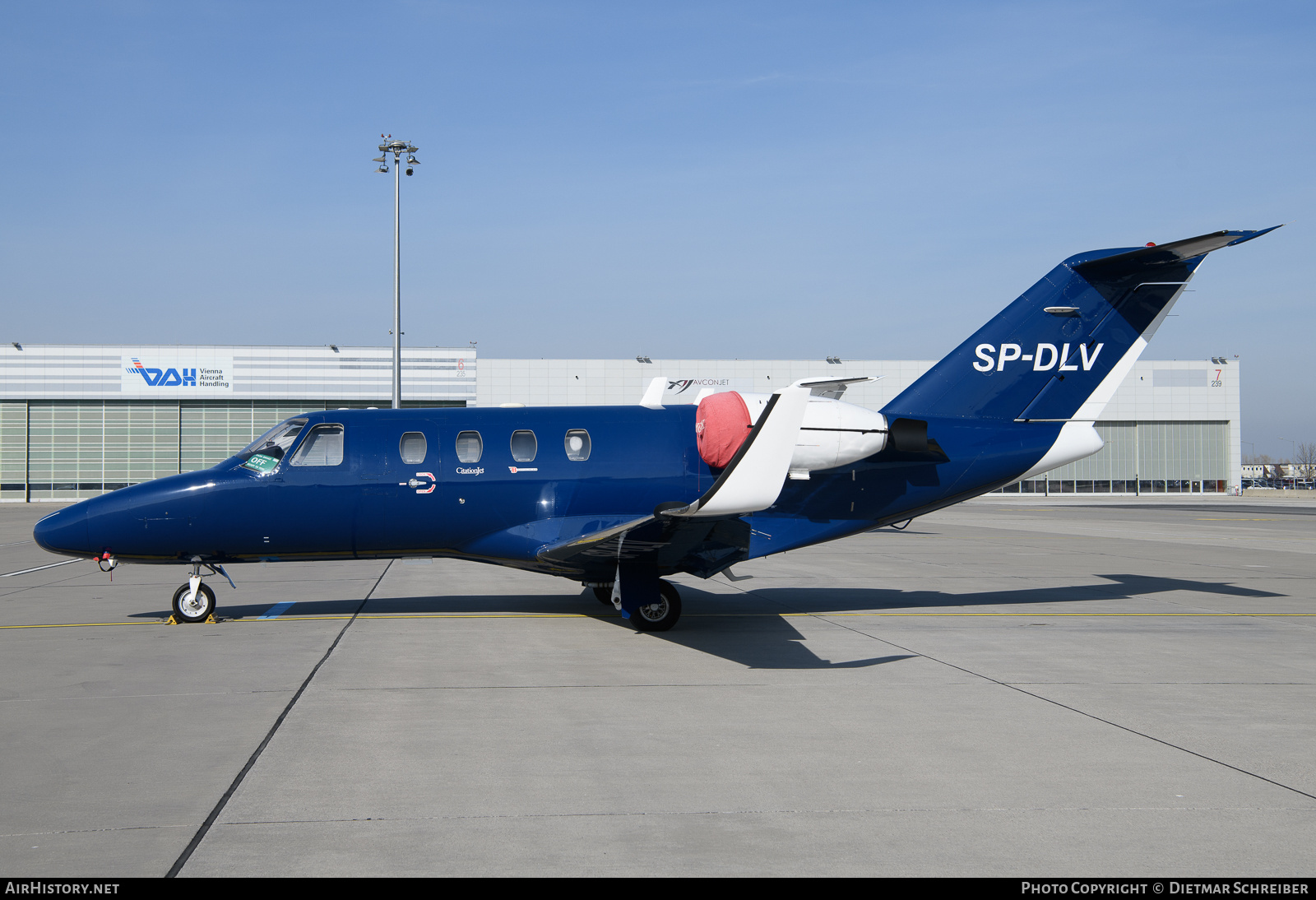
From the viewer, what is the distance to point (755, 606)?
14281mm

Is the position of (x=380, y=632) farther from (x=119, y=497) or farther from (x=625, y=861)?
(x=625, y=861)

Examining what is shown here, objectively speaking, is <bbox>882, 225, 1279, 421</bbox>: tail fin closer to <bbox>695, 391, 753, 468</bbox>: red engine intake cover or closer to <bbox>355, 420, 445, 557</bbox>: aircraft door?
<bbox>695, 391, 753, 468</bbox>: red engine intake cover

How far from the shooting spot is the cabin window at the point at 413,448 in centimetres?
1273

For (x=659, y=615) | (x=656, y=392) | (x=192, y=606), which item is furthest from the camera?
(x=656, y=392)

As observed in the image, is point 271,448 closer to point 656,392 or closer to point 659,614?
point 659,614

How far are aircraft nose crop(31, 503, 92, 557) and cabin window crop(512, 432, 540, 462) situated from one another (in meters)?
5.41

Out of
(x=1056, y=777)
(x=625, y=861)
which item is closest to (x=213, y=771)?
(x=625, y=861)

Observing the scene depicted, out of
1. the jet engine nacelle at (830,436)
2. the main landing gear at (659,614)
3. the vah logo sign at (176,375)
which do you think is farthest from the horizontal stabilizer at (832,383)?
the vah logo sign at (176,375)

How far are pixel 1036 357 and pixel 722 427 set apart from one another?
4848 millimetres

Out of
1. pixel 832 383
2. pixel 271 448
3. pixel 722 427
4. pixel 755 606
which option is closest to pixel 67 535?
pixel 271 448

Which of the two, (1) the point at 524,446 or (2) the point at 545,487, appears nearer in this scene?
(2) the point at 545,487

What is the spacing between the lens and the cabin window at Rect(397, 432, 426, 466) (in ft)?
41.8

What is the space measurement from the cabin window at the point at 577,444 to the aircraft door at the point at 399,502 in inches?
67.3

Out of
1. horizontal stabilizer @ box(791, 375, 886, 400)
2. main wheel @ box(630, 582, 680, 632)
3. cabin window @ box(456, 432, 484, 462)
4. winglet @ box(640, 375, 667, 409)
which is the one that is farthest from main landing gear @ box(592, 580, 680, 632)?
winglet @ box(640, 375, 667, 409)
